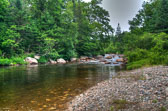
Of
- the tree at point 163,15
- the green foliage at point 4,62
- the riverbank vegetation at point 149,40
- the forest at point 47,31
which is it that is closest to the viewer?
the riverbank vegetation at point 149,40

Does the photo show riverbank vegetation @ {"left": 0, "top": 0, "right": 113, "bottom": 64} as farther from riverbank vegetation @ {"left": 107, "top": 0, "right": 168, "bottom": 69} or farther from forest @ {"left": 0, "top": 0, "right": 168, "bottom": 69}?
riverbank vegetation @ {"left": 107, "top": 0, "right": 168, "bottom": 69}

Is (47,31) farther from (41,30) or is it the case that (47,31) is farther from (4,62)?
(4,62)

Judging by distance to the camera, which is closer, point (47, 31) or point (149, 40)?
point (149, 40)

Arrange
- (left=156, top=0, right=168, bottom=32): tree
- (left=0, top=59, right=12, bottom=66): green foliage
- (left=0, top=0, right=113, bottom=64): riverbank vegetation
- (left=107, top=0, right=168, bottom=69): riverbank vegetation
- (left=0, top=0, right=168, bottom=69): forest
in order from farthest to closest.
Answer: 1. (left=156, top=0, right=168, bottom=32): tree
2. (left=0, top=0, right=113, bottom=64): riverbank vegetation
3. (left=0, top=0, right=168, bottom=69): forest
4. (left=0, top=59, right=12, bottom=66): green foliage
5. (left=107, top=0, right=168, bottom=69): riverbank vegetation

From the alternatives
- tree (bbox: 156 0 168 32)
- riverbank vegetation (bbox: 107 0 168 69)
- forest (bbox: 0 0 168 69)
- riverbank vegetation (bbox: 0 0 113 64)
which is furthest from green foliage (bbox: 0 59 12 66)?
tree (bbox: 156 0 168 32)

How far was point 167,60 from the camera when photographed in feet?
44.9

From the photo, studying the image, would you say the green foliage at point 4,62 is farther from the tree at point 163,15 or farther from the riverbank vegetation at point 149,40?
the tree at point 163,15

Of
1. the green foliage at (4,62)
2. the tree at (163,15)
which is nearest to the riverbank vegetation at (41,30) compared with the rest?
the green foliage at (4,62)

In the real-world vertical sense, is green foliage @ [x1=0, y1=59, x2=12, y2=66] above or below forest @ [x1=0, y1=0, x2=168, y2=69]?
below

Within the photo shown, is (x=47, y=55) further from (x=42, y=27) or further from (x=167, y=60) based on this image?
(x=167, y=60)

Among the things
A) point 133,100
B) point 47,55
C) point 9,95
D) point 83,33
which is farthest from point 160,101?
point 83,33

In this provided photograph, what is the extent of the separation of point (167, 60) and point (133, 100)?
1055 cm

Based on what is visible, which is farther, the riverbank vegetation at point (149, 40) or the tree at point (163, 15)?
the tree at point (163, 15)

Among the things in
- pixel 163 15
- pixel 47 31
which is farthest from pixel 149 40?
pixel 47 31
